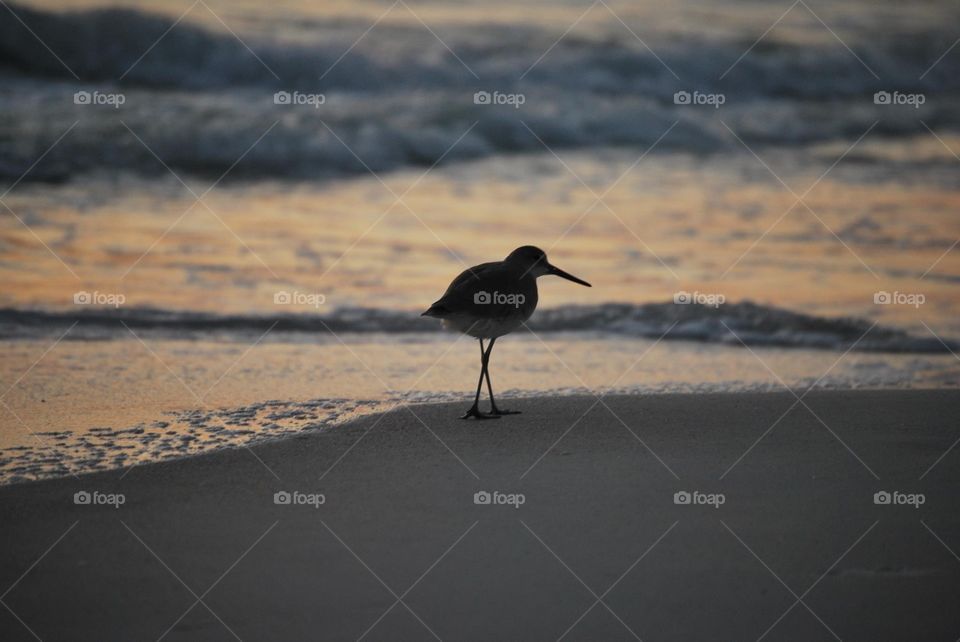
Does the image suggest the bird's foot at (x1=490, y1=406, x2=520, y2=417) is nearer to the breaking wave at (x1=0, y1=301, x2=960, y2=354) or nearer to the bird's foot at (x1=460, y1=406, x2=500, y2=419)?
the bird's foot at (x1=460, y1=406, x2=500, y2=419)

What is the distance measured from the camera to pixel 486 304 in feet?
20.9

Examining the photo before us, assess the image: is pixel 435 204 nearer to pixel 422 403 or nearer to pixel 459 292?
pixel 422 403

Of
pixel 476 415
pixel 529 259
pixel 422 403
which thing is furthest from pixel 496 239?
pixel 476 415

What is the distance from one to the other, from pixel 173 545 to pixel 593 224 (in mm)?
8677

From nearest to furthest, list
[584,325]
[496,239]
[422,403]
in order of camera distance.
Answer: [422,403]
[584,325]
[496,239]

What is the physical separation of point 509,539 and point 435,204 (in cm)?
937

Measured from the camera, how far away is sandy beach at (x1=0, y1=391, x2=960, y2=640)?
3766 millimetres

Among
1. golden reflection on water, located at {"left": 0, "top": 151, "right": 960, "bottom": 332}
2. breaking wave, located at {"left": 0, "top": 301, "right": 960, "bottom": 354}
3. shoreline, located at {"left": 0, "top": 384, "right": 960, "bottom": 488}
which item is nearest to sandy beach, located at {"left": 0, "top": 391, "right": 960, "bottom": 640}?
shoreline, located at {"left": 0, "top": 384, "right": 960, "bottom": 488}

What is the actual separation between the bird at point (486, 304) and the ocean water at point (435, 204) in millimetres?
627

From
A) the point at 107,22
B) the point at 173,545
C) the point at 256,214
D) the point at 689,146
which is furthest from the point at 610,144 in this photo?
the point at 173,545

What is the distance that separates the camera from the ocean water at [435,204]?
24.4 ft

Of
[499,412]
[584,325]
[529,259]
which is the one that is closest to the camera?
[499,412]

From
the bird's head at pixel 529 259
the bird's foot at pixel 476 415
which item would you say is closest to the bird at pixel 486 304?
the bird's foot at pixel 476 415

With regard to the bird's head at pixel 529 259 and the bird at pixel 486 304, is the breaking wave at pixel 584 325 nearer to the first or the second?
the bird's head at pixel 529 259
